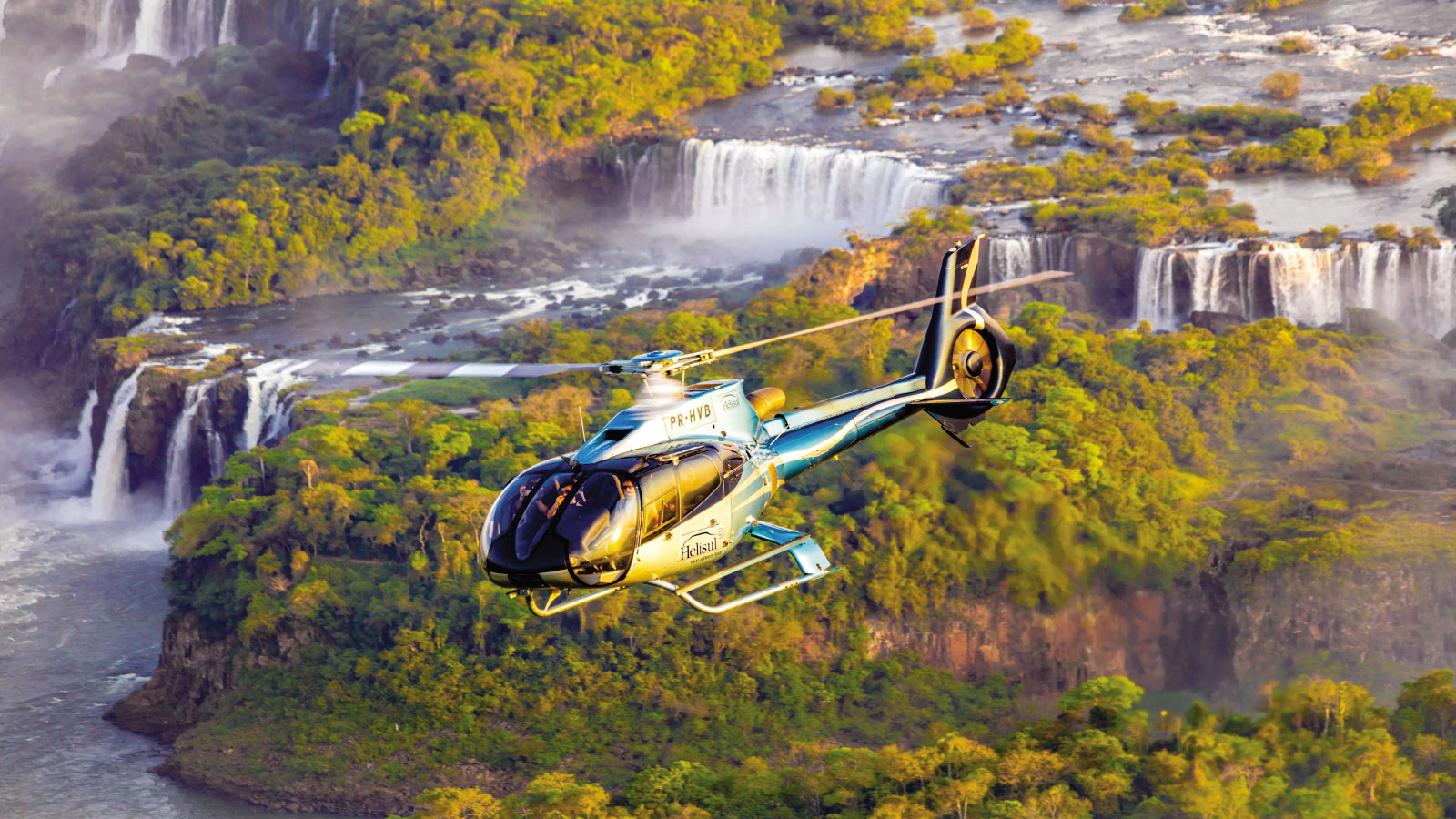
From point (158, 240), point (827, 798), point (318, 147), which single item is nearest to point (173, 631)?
point (827, 798)

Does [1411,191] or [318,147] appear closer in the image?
[1411,191]

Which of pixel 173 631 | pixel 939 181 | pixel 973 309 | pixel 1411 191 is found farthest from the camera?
pixel 939 181

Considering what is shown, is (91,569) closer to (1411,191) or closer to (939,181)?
(939,181)

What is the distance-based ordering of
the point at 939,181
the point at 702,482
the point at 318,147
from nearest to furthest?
the point at 702,482
the point at 939,181
the point at 318,147

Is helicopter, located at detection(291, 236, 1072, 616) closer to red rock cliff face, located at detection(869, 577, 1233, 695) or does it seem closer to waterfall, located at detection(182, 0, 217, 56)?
red rock cliff face, located at detection(869, 577, 1233, 695)

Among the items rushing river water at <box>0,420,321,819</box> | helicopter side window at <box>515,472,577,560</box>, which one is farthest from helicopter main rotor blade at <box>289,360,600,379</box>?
rushing river water at <box>0,420,321,819</box>

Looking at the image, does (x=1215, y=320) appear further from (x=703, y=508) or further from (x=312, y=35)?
(x=312, y=35)
